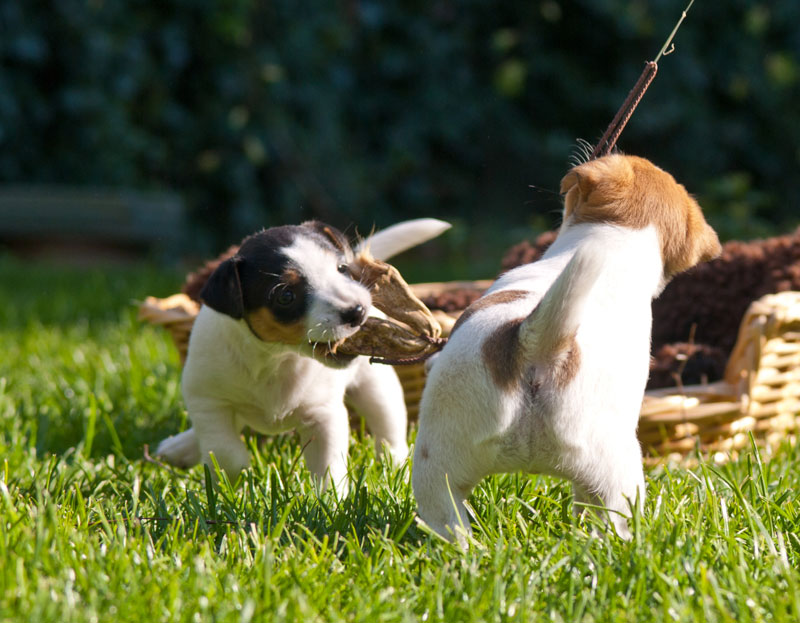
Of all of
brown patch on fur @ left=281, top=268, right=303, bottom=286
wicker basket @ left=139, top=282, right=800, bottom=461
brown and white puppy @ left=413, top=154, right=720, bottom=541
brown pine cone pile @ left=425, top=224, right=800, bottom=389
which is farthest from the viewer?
brown pine cone pile @ left=425, top=224, right=800, bottom=389

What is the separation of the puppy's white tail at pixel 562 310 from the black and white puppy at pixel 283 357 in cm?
79

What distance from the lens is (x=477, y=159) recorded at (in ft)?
34.8

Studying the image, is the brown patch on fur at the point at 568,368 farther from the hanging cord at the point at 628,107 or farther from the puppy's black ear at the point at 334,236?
the puppy's black ear at the point at 334,236

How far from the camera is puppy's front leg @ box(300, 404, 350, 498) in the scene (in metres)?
2.76

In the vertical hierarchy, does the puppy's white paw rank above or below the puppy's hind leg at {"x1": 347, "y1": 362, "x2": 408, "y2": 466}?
below

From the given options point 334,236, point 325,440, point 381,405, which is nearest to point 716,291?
point 381,405

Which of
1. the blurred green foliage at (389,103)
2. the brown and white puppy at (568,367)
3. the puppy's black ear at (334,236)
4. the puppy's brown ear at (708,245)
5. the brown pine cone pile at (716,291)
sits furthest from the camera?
the blurred green foliage at (389,103)

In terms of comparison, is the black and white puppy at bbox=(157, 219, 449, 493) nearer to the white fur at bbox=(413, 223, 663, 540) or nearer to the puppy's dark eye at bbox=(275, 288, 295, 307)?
the puppy's dark eye at bbox=(275, 288, 295, 307)

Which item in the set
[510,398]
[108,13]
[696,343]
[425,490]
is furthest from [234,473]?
[108,13]

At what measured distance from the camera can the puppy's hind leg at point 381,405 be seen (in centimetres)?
305

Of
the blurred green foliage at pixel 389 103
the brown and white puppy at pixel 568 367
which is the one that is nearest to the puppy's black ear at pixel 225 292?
the brown and white puppy at pixel 568 367

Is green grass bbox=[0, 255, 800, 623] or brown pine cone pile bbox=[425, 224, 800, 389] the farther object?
brown pine cone pile bbox=[425, 224, 800, 389]

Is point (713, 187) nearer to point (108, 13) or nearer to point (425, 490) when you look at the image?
point (108, 13)

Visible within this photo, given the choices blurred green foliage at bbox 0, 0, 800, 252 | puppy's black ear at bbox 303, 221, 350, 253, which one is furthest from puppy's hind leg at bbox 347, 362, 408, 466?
blurred green foliage at bbox 0, 0, 800, 252
